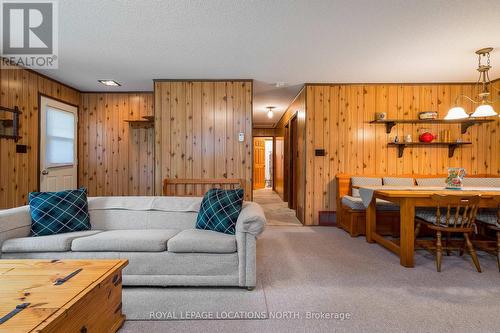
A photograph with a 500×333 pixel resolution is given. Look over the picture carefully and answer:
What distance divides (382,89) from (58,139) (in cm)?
571

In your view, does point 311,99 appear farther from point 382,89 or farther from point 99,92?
point 99,92

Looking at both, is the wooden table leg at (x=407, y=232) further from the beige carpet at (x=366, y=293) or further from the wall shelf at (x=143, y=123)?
the wall shelf at (x=143, y=123)

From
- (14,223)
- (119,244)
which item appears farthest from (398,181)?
(14,223)

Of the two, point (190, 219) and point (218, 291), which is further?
point (190, 219)

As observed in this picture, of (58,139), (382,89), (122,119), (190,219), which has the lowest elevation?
(190,219)

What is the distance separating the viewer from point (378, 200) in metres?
3.80

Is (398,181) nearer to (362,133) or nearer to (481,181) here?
(362,133)

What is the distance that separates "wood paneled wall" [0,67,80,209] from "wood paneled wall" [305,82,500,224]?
4.36 m

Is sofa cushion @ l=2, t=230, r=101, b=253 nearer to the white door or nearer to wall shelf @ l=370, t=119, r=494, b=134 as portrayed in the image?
the white door

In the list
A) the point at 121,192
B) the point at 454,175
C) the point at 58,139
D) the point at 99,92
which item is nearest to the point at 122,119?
the point at 99,92

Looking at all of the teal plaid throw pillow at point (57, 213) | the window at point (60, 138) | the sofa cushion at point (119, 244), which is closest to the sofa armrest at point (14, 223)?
the teal plaid throw pillow at point (57, 213)

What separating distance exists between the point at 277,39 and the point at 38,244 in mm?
3054

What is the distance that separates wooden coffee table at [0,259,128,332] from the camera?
1.13 metres

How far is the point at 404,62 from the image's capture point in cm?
364
